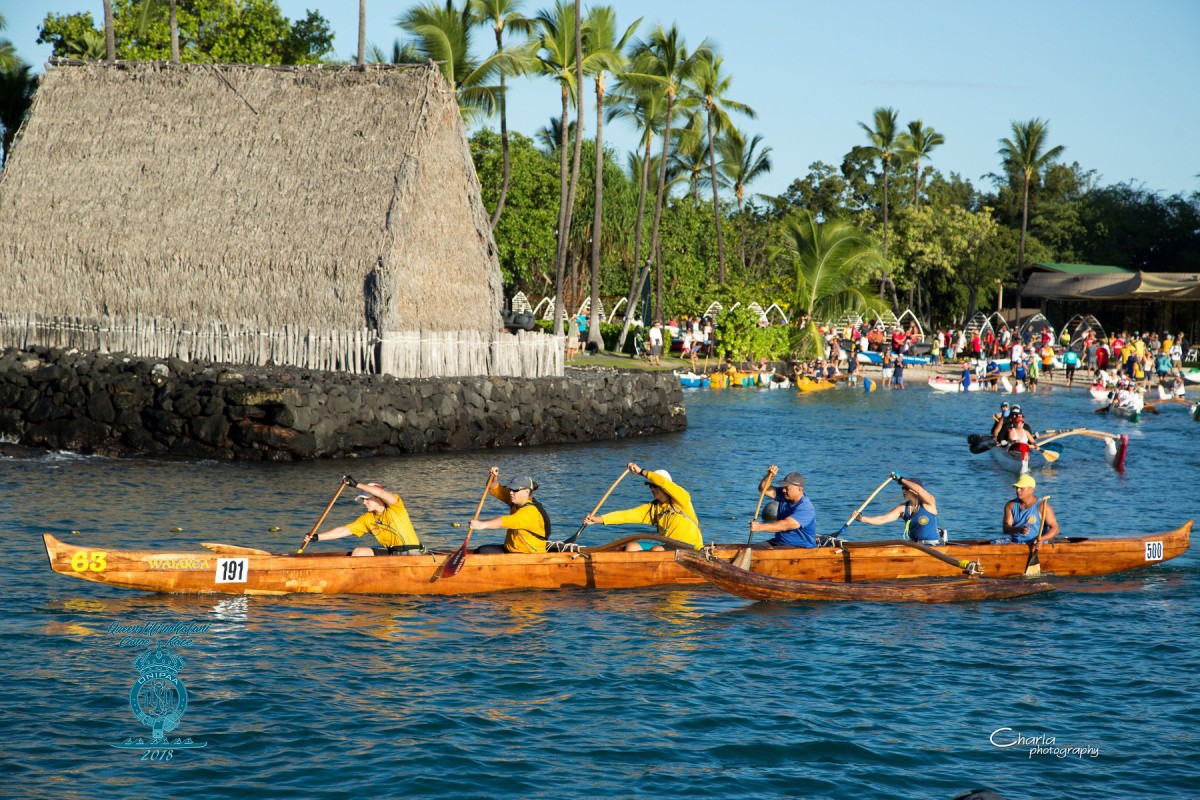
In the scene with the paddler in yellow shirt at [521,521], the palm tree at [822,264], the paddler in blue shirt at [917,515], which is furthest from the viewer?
the palm tree at [822,264]

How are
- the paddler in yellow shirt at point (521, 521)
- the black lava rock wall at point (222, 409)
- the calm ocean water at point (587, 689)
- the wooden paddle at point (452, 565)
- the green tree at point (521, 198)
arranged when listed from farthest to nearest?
the green tree at point (521, 198) < the black lava rock wall at point (222, 409) < the paddler in yellow shirt at point (521, 521) < the wooden paddle at point (452, 565) < the calm ocean water at point (587, 689)

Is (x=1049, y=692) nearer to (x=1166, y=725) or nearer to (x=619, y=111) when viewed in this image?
(x=1166, y=725)

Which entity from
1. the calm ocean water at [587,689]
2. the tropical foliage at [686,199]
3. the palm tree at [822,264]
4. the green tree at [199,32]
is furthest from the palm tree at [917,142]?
the calm ocean water at [587,689]

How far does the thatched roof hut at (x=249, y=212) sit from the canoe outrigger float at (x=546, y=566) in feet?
41.6

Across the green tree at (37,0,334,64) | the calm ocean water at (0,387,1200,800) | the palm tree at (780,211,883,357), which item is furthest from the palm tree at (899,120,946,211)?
the calm ocean water at (0,387,1200,800)

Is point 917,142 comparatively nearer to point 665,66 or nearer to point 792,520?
point 665,66

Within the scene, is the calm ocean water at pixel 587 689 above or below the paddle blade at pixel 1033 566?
below

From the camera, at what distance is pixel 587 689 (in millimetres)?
10812

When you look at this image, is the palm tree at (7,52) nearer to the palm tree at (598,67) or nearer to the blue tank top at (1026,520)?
the palm tree at (598,67)

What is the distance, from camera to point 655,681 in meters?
11.1

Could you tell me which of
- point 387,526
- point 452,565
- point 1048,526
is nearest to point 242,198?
point 387,526

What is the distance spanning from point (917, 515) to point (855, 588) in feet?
5.77

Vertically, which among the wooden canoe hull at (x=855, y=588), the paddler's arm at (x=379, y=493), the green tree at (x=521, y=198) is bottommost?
the wooden canoe hull at (x=855, y=588)

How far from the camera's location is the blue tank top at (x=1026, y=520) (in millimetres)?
14961
